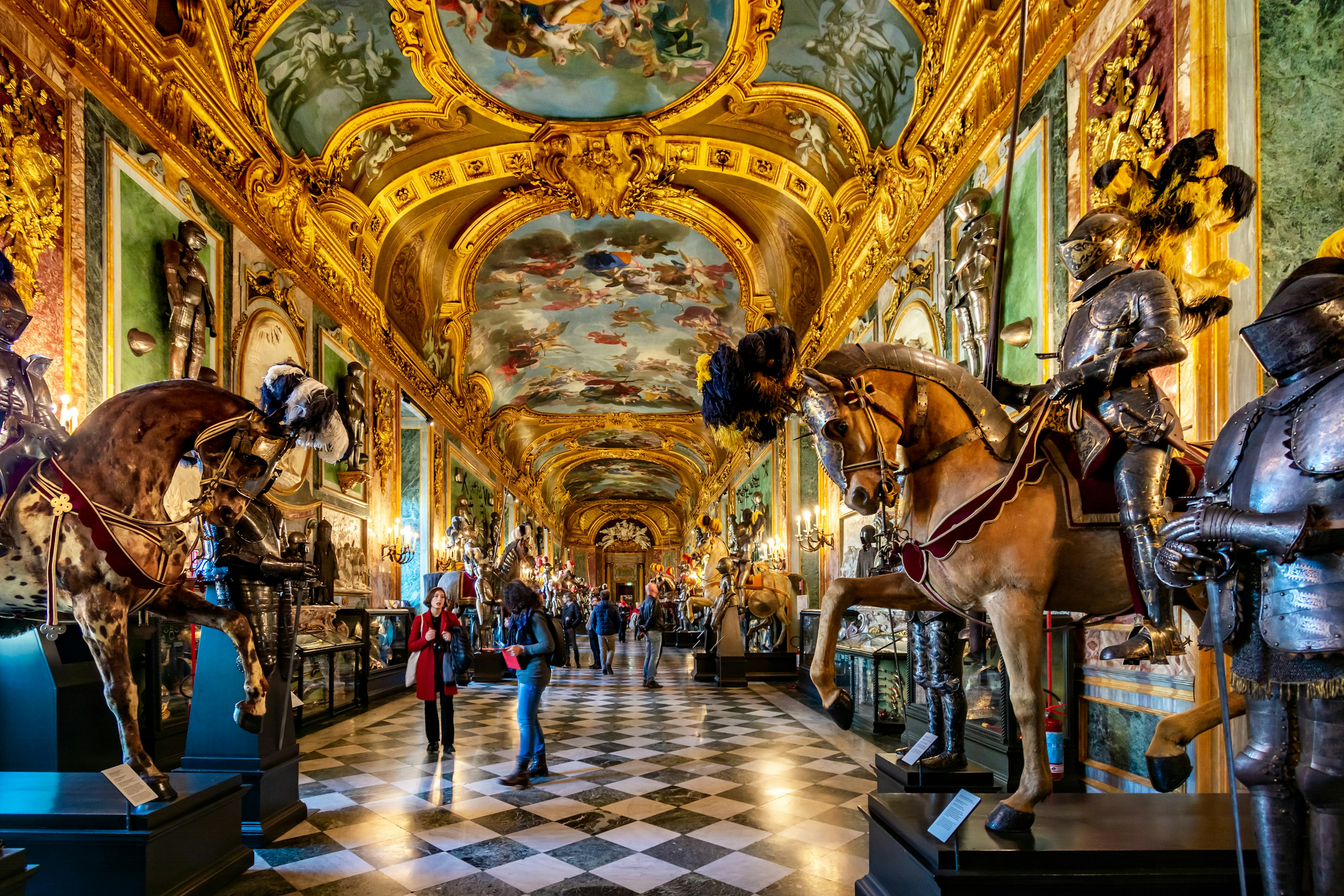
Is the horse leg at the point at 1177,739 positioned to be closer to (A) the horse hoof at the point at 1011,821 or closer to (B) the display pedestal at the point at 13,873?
(A) the horse hoof at the point at 1011,821

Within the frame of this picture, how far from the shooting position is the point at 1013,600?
10.6 ft

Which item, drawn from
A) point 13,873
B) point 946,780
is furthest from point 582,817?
point 13,873

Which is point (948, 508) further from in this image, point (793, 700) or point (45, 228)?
point (793, 700)

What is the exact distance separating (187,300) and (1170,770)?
9093 millimetres

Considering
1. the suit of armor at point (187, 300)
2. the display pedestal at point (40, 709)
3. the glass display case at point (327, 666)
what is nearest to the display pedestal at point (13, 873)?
the display pedestal at point (40, 709)

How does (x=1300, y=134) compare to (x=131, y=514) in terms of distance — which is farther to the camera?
(x=1300, y=134)

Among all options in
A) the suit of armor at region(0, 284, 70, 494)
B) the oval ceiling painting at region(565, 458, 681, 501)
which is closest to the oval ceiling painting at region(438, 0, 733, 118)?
the suit of armor at region(0, 284, 70, 494)

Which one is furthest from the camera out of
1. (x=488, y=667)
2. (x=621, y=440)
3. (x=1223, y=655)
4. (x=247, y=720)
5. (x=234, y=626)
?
(x=621, y=440)

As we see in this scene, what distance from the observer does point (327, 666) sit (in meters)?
9.98

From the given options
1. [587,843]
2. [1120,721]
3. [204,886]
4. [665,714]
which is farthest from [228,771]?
[665,714]

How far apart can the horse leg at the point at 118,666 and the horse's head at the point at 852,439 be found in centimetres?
356

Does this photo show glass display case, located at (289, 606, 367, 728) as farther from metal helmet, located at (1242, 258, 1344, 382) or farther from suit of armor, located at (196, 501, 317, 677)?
metal helmet, located at (1242, 258, 1344, 382)

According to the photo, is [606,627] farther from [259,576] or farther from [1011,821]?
→ [1011,821]

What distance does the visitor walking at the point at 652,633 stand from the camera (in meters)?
14.8
